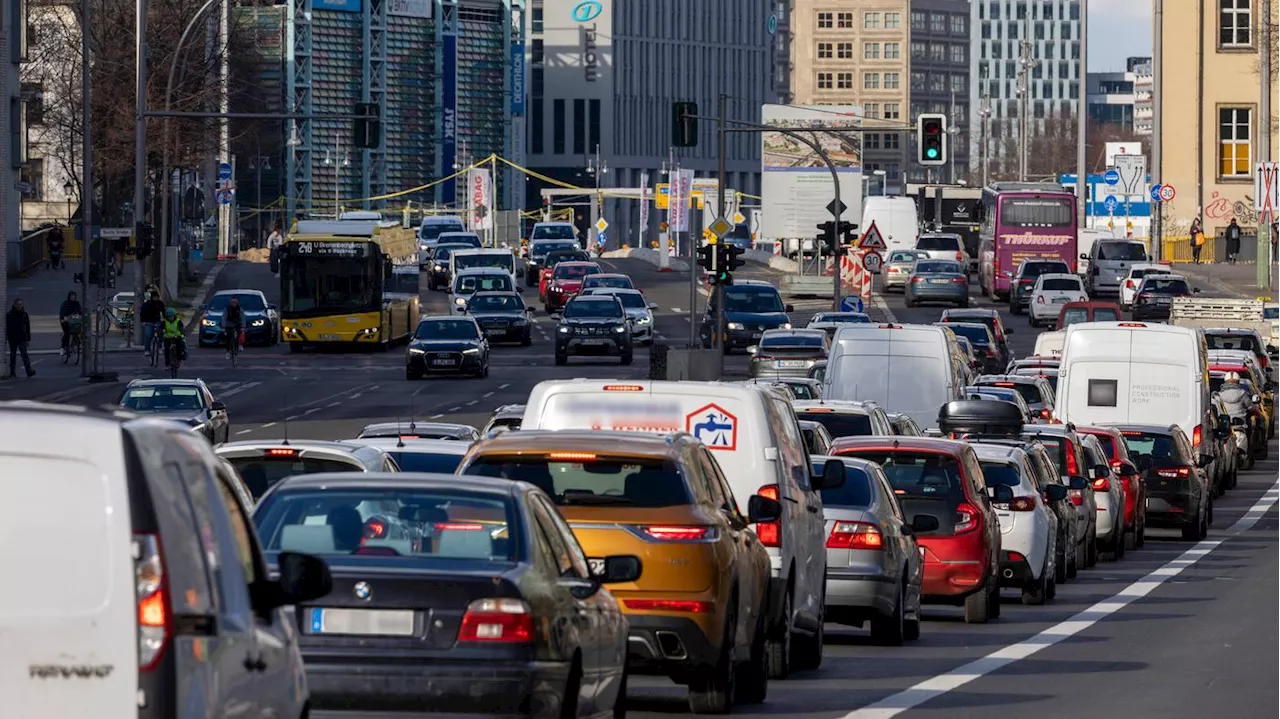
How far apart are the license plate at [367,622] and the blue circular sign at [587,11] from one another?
186970mm

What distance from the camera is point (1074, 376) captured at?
37344 mm

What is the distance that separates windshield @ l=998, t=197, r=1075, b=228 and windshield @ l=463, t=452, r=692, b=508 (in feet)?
239

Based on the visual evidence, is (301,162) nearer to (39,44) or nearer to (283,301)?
(39,44)

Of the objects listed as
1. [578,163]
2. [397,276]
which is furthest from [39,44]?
[578,163]

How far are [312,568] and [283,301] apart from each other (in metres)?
58.0

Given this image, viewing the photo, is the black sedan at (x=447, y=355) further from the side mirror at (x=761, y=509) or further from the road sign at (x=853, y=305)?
the side mirror at (x=761, y=509)

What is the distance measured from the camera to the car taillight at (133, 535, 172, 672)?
6.16 meters

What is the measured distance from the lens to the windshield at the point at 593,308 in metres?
60.8

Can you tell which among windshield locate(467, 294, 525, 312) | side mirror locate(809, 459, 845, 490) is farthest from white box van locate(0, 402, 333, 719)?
windshield locate(467, 294, 525, 312)

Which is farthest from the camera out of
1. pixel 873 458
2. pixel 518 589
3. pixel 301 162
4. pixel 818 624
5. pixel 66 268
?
pixel 301 162

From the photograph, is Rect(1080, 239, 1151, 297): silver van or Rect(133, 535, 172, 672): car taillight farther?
Rect(1080, 239, 1151, 297): silver van

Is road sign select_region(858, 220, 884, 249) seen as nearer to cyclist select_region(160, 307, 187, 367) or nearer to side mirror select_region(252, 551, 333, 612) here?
cyclist select_region(160, 307, 187, 367)

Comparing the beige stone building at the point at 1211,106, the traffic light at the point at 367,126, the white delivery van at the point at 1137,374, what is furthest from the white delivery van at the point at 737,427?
the beige stone building at the point at 1211,106

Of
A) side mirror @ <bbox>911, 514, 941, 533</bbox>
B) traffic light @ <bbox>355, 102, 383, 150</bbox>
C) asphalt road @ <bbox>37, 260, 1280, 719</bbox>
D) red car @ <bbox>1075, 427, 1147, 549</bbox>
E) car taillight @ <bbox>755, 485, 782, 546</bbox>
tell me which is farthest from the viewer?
traffic light @ <bbox>355, 102, 383, 150</bbox>
